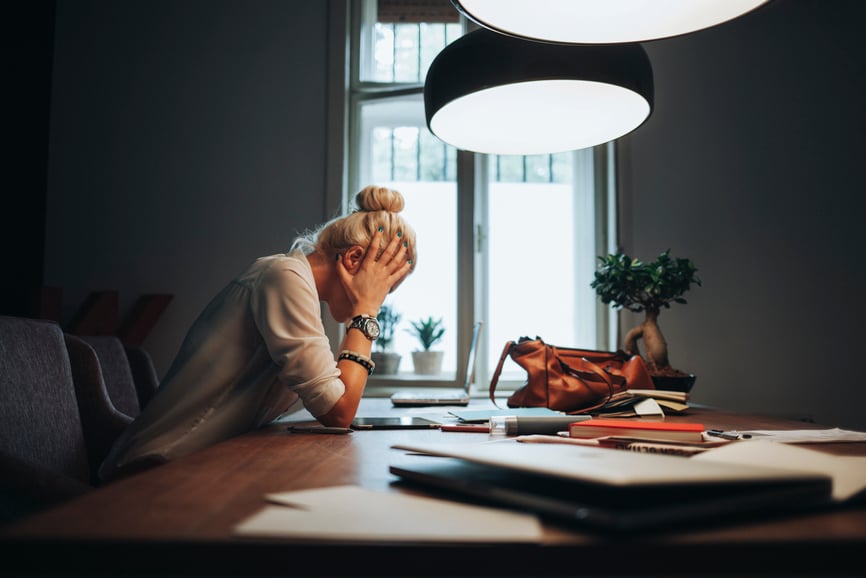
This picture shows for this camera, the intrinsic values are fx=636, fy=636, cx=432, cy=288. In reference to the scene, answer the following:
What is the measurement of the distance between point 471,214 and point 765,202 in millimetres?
1436

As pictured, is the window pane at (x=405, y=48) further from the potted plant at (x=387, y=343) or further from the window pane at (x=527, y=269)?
the potted plant at (x=387, y=343)

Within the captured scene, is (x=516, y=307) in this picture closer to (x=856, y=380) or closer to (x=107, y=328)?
(x=856, y=380)

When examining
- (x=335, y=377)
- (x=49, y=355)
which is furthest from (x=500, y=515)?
(x=49, y=355)

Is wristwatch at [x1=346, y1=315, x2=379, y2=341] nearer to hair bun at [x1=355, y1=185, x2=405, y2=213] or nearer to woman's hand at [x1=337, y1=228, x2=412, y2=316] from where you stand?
woman's hand at [x1=337, y1=228, x2=412, y2=316]

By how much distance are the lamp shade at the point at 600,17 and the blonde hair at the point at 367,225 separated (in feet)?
1.83

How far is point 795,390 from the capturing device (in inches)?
120

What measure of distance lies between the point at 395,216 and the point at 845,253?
253 centimetres


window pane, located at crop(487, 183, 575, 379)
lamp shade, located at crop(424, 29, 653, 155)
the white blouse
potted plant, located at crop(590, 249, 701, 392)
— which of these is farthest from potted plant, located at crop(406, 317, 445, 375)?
the white blouse

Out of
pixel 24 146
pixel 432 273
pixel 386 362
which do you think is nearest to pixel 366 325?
pixel 386 362

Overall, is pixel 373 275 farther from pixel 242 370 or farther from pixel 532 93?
pixel 532 93

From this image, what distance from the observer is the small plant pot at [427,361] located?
10.5ft

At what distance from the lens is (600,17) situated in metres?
1.17

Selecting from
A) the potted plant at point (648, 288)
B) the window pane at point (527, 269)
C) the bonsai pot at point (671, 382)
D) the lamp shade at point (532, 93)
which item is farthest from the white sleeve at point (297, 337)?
the window pane at point (527, 269)

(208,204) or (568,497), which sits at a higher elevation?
(208,204)
